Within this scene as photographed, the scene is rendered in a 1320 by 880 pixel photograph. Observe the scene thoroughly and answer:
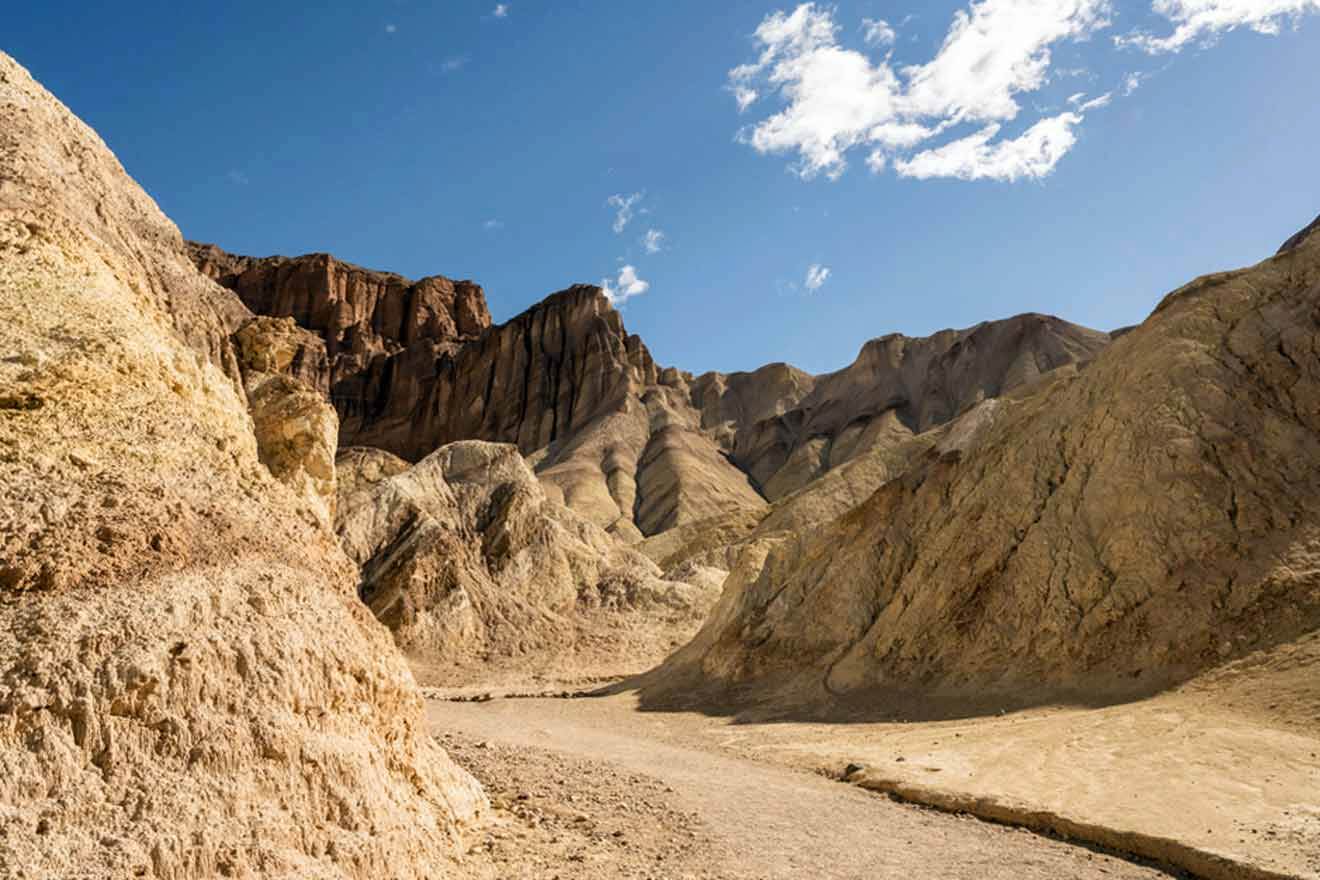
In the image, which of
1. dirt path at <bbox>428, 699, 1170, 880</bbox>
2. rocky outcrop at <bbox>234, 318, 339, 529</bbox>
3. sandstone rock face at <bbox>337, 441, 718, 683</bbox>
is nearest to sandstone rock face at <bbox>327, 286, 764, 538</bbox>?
sandstone rock face at <bbox>337, 441, 718, 683</bbox>

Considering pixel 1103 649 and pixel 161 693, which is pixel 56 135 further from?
pixel 1103 649

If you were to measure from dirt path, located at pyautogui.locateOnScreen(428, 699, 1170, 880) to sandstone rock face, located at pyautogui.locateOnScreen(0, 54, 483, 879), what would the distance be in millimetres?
2119

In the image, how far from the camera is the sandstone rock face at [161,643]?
5.32 m

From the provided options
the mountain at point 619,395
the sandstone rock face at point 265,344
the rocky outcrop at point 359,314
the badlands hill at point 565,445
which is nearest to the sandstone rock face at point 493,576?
the badlands hill at point 565,445

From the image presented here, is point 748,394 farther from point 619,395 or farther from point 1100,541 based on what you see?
point 1100,541

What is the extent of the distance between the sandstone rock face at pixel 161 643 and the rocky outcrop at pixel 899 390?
7361cm

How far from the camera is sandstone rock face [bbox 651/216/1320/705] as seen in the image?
62.4 feet

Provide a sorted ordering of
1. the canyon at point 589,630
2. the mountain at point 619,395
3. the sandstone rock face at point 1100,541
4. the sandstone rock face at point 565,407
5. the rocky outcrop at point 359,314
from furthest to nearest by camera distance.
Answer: the rocky outcrop at point 359,314
the sandstone rock face at point 565,407
the mountain at point 619,395
the sandstone rock face at point 1100,541
the canyon at point 589,630

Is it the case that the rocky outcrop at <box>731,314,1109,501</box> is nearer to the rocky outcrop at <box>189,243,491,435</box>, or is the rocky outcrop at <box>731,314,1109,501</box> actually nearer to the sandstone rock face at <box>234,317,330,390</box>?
the rocky outcrop at <box>189,243,491,435</box>

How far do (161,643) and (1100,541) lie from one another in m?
21.2

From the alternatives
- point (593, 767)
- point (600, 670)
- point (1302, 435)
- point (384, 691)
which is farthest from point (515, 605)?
point (384, 691)

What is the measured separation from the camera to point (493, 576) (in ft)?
137

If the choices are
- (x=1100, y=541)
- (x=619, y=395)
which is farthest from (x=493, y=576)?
(x=619, y=395)

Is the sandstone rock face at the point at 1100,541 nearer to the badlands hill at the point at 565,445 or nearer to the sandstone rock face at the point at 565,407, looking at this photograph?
the badlands hill at the point at 565,445
